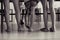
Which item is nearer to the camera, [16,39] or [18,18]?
[16,39]

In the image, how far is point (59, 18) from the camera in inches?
222

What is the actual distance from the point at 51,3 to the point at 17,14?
0.43 metres

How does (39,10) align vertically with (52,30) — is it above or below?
above

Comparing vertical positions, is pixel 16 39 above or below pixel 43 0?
below

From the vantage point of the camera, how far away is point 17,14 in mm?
1969

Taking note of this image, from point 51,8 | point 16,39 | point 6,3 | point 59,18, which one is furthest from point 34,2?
point 59,18

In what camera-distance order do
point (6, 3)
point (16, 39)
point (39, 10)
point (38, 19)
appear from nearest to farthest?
point (16, 39) → point (6, 3) → point (39, 10) → point (38, 19)

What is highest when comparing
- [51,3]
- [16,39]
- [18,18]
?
[51,3]

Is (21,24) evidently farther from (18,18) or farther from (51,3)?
(51,3)

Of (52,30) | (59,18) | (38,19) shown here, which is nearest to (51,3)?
(52,30)

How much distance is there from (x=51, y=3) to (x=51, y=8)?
0.20 ft

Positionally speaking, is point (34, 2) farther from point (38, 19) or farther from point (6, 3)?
point (38, 19)

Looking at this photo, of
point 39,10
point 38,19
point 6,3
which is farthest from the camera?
point 38,19

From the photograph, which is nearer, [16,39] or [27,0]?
[16,39]
